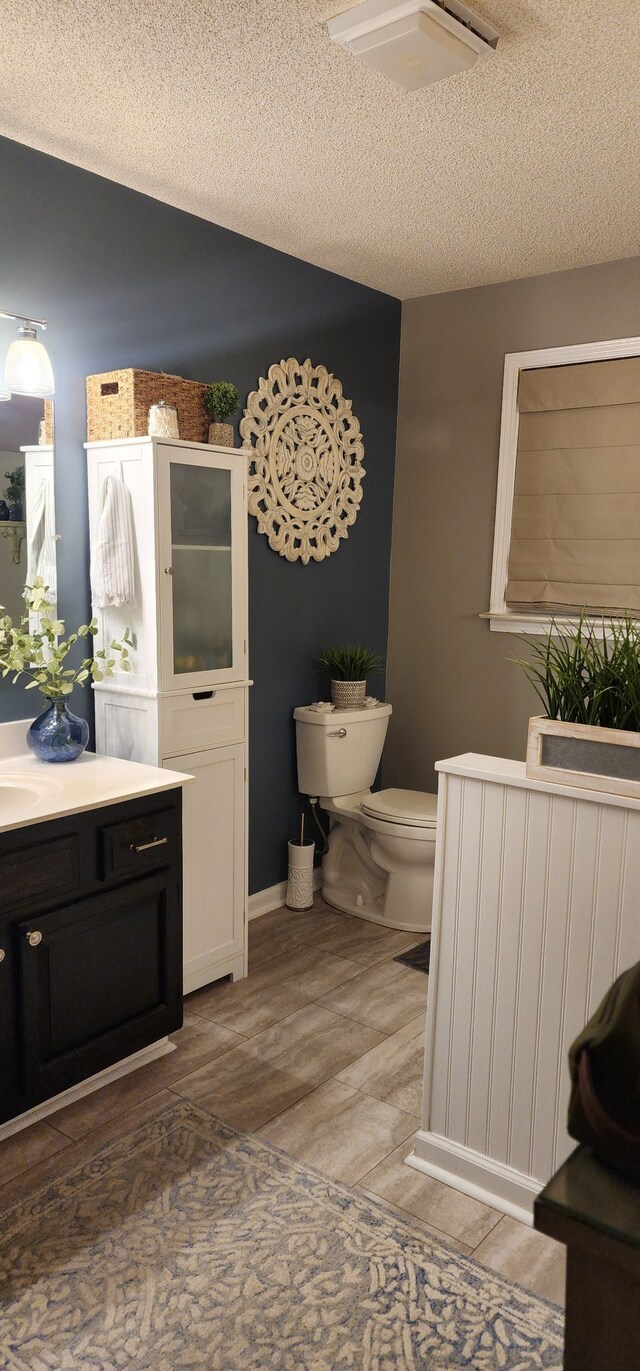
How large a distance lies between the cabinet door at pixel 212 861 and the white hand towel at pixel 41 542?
66cm

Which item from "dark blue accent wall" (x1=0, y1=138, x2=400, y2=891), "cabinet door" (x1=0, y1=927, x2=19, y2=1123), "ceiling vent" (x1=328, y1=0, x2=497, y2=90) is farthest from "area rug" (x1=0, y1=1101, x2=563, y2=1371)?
"ceiling vent" (x1=328, y1=0, x2=497, y2=90)

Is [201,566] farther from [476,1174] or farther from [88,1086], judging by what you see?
[476,1174]

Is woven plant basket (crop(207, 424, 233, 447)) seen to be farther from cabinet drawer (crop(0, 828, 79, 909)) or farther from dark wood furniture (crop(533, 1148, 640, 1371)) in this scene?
dark wood furniture (crop(533, 1148, 640, 1371))

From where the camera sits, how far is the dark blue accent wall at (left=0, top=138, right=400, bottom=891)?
2.67 meters

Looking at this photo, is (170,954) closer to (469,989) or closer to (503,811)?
(469,989)

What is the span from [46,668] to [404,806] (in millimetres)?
1550

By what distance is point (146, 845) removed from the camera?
7.89ft

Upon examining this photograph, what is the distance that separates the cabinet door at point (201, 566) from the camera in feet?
8.94

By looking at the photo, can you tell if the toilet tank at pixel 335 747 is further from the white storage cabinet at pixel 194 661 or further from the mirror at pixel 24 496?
the mirror at pixel 24 496

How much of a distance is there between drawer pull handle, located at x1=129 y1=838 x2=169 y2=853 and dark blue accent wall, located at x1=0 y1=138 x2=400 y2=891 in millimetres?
598

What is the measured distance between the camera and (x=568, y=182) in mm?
2783

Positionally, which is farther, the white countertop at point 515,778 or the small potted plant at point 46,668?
the small potted plant at point 46,668

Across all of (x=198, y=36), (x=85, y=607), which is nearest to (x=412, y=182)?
(x=198, y=36)

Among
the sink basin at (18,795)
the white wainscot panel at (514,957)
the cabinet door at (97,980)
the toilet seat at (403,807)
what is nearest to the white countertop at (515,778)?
the white wainscot panel at (514,957)
